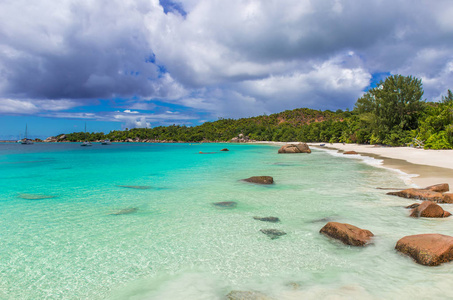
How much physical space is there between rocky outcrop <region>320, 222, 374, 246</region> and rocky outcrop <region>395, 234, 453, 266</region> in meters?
0.85

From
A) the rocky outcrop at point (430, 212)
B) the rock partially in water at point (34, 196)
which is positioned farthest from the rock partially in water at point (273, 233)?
the rock partially in water at point (34, 196)

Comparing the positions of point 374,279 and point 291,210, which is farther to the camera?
point 291,210

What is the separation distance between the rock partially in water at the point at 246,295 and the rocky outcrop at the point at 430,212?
6.54 m

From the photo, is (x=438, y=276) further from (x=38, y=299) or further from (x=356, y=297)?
(x=38, y=299)

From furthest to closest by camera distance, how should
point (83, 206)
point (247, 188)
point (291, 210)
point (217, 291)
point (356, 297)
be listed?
point (247, 188), point (83, 206), point (291, 210), point (217, 291), point (356, 297)

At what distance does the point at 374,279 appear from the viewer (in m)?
4.76

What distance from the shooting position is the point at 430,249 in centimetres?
516

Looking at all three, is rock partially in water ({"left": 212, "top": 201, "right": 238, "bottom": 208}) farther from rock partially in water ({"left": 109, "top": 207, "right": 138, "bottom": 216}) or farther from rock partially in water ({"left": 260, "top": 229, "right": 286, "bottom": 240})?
rock partially in water ({"left": 109, "top": 207, "right": 138, "bottom": 216})

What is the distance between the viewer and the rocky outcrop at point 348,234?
6195 millimetres

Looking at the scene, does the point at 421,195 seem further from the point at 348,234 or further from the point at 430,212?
the point at 348,234

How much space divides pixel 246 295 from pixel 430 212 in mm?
6970

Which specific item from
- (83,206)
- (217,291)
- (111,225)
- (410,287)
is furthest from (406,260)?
(83,206)

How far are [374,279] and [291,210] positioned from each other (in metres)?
4.77

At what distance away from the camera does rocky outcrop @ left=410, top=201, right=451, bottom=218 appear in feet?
26.1
